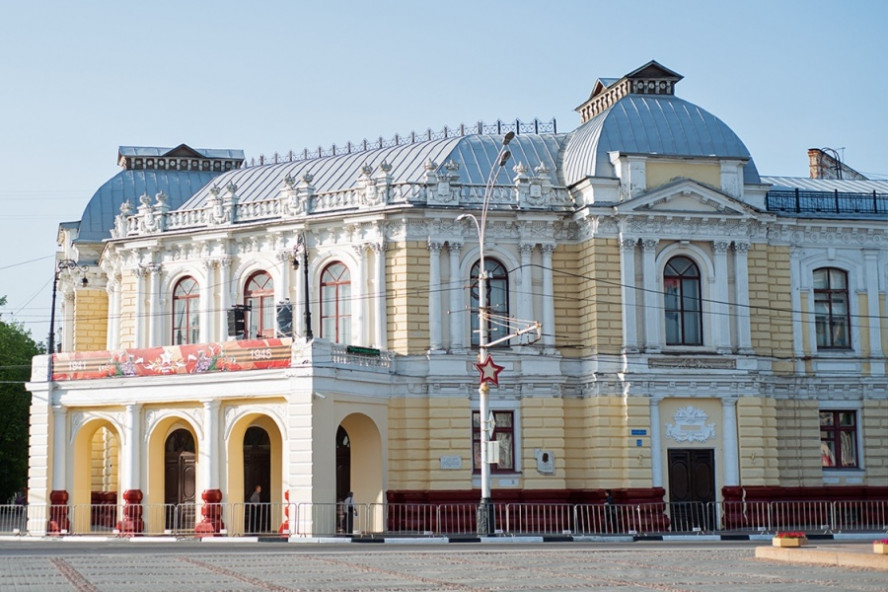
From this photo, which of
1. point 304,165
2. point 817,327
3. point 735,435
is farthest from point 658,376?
point 304,165

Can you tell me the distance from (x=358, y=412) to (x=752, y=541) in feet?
44.5

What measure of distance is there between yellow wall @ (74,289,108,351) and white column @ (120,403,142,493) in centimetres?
1212

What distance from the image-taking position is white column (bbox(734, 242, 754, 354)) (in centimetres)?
4894

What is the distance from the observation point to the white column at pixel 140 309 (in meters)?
53.5

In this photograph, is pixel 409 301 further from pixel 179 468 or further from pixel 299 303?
pixel 179 468

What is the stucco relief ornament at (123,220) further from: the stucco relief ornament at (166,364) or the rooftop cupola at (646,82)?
the rooftop cupola at (646,82)

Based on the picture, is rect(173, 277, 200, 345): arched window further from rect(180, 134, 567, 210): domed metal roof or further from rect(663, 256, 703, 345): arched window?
rect(663, 256, 703, 345): arched window

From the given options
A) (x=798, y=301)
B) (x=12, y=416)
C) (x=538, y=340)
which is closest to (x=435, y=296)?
(x=538, y=340)

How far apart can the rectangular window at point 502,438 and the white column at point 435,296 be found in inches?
110

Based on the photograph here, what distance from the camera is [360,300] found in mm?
49125

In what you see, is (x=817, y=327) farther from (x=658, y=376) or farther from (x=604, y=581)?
(x=604, y=581)

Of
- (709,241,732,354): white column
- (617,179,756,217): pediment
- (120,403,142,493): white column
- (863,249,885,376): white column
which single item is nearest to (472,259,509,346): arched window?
(617,179,756,217): pediment

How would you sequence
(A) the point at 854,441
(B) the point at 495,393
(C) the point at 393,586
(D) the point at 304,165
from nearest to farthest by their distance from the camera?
(C) the point at 393,586 → (B) the point at 495,393 → (A) the point at 854,441 → (D) the point at 304,165

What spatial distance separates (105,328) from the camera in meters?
59.0
